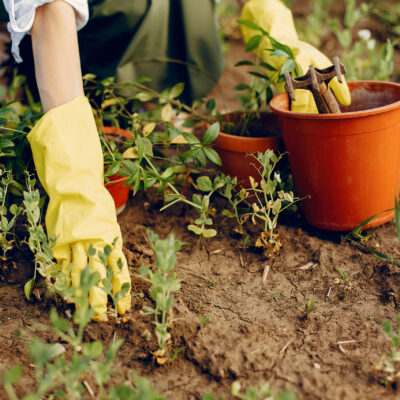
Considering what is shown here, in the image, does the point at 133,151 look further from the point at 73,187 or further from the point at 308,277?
the point at 308,277

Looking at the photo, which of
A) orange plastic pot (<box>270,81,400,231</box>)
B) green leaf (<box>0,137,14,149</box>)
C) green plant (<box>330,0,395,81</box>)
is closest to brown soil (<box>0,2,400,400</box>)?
orange plastic pot (<box>270,81,400,231</box>)

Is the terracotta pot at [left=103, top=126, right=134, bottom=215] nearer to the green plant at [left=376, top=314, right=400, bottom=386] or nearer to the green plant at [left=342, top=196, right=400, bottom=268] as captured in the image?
the green plant at [left=342, top=196, right=400, bottom=268]

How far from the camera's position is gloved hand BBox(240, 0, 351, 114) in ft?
5.31

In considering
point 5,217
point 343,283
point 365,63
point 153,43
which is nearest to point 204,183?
point 343,283

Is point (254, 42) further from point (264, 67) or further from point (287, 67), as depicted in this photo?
point (287, 67)

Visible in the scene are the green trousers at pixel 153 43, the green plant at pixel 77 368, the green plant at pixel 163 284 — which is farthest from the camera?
the green trousers at pixel 153 43

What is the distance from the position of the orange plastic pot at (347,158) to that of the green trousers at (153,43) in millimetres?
698

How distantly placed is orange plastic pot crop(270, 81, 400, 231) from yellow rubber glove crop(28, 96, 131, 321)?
2.06 feet

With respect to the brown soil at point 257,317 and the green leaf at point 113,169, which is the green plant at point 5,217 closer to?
the brown soil at point 257,317

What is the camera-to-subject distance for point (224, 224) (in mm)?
1690

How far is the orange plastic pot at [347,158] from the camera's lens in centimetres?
144

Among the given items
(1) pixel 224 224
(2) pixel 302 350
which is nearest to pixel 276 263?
(1) pixel 224 224

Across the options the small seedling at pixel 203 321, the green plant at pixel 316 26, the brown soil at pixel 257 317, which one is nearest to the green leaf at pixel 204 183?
the brown soil at pixel 257 317

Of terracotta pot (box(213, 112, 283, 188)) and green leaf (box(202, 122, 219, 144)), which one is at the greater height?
green leaf (box(202, 122, 219, 144))
